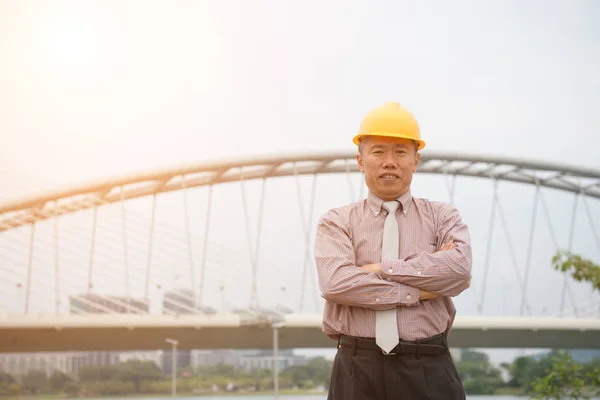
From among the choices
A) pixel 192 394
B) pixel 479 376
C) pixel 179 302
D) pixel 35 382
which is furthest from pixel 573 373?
pixel 192 394

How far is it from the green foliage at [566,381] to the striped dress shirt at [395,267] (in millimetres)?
8460

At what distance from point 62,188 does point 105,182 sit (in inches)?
81.7

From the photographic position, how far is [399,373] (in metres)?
3.51

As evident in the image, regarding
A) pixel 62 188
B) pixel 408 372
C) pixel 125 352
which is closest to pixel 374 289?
pixel 408 372

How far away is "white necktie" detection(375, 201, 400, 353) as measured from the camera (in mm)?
3521

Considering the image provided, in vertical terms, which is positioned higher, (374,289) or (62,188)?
(62,188)

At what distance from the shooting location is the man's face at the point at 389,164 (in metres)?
3.77

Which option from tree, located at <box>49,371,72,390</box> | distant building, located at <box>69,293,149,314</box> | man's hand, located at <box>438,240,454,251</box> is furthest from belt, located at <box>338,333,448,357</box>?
tree, located at <box>49,371,72,390</box>

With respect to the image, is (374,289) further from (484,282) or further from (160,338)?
(484,282)

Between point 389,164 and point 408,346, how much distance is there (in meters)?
0.83

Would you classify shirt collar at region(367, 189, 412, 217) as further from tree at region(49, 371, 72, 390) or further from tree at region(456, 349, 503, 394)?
tree at region(49, 371, 72, 390)

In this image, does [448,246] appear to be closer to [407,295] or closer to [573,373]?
[407,295]

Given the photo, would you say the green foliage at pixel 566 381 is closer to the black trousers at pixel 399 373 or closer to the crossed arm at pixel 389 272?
the crossed arm at pixel 389 272

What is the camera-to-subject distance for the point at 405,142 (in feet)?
12.4
